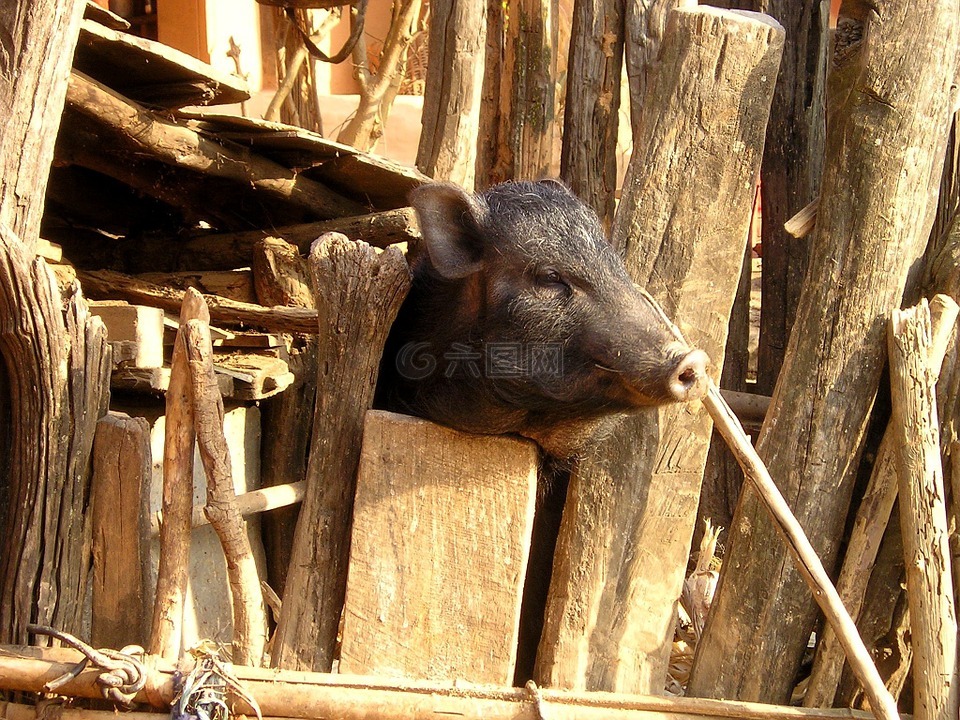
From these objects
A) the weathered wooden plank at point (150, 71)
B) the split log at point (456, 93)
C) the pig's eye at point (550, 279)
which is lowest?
the pig's eye at point (550, 279)

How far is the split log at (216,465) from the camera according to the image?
2.75 metres

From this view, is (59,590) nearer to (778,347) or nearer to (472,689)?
(472,689)

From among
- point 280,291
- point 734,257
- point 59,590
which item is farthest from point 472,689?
point 280,291

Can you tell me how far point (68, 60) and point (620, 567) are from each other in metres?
2.33

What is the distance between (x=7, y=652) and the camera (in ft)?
8.98

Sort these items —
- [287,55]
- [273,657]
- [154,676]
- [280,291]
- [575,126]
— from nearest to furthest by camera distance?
1. [154,676]
2. [273,657]
3. [280,291]
4. [575,126]
5. [287,55]

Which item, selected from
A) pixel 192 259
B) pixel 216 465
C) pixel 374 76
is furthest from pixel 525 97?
pixel 216 465

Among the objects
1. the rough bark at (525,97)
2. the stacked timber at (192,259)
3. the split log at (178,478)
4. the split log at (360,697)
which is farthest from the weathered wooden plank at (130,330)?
the rough bark at (525,97)

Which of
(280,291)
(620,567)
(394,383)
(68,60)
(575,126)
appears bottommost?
(620,567)

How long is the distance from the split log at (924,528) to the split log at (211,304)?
2311 millimetres

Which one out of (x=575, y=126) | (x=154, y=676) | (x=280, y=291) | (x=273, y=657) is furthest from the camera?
(x=575, y=126)

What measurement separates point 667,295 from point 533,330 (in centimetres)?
51

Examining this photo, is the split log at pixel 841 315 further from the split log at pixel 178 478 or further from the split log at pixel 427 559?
the split log at pixel 178 478

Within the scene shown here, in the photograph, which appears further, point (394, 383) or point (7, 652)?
point (394, 383)
